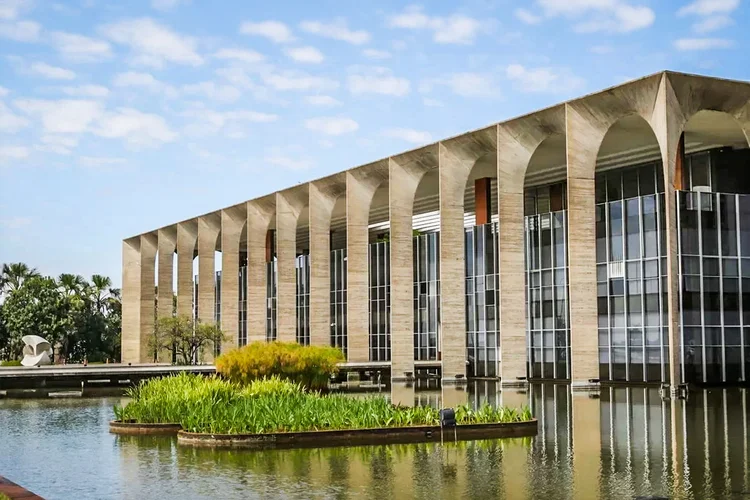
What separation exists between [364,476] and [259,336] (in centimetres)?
4983

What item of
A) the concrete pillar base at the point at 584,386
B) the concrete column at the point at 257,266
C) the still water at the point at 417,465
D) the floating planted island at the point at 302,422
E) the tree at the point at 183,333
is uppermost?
the concrete column at the point at 257,266

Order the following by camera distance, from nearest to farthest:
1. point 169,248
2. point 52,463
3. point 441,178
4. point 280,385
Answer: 1. point 52,463
2. point 280,385
3. point 441,178
4. point 169,248

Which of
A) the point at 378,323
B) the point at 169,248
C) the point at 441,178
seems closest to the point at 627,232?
the point at 441,178

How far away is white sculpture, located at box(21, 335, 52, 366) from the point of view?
6638cm

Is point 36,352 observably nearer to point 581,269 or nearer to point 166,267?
point 166,267

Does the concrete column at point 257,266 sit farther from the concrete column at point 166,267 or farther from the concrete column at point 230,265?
the concrete column at point 166,267

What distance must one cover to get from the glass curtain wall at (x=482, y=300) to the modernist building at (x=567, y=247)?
0.10 m

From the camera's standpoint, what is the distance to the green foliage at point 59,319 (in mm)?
77875

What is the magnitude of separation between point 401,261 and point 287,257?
13356 millimetres

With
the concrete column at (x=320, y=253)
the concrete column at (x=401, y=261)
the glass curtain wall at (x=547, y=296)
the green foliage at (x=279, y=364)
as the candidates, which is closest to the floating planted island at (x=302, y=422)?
the green foliage at (x=279, y=364)

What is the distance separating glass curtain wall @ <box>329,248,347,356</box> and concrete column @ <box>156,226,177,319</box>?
49.7ft

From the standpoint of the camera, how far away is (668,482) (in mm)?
13070

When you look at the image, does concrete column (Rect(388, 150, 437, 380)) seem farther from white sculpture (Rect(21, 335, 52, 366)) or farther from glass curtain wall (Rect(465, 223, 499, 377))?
white sculpture (Rect(21, 335, 52, 366))

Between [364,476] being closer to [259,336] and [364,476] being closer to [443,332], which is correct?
[443,332]
